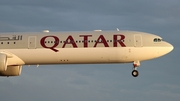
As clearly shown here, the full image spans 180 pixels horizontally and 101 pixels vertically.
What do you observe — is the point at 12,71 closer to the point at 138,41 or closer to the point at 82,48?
the point at 82,48

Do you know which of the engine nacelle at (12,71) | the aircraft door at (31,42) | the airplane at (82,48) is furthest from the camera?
the engine nacelle at (12,71)

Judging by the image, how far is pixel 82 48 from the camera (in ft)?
239

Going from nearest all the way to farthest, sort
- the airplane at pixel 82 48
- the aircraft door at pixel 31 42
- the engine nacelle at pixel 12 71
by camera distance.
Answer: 1. the airplane at pixel 82 48
2. the aircraft door at pixel 31 42
3. the engine nacelle at pixel 12 71

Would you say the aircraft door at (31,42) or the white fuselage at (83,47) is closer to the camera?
the white fuselage at (83,47)

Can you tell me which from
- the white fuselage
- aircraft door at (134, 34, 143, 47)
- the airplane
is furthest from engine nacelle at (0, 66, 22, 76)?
aircraft door at (134, 34, 143, 47)

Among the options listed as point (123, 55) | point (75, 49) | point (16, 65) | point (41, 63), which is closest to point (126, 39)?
point (123, 55)

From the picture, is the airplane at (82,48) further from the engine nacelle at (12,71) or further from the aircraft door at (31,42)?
the engine nacelle at (12,71)

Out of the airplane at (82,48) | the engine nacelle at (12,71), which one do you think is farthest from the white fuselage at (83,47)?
the engine nacelle at (12,71)

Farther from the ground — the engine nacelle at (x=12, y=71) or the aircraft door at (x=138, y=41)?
the aircraft door at (x=138, y=41)

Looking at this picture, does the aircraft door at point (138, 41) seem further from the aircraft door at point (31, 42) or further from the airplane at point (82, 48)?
the aircraft door at point (31, 42)

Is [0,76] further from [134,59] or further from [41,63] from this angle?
[134,59]

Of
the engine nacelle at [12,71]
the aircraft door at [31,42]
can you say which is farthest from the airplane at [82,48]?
the engine nacelle at [12,71]

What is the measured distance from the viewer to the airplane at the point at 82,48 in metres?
72.5

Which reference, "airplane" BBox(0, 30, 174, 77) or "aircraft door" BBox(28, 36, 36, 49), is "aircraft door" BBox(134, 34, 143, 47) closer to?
"airplane" BBox(0, 30, 174, 77)
